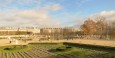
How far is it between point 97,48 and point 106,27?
43.3 meters

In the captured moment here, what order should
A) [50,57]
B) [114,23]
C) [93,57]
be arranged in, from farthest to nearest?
[114,23], [50,57], [93,57]

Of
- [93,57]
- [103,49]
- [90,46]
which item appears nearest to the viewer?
[93,57]

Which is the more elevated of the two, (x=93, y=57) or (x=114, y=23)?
(x=114, y=23)

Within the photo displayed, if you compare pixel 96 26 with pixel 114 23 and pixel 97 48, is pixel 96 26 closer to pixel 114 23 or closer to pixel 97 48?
pixel 114 23

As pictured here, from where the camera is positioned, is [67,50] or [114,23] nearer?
[67,50]

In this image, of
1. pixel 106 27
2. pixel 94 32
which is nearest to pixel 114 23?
pixel 106 27

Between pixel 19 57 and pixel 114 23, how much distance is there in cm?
5349

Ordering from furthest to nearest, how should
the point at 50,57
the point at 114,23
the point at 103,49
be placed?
the point at 114,23
the point at 103,49
the point at 50,57

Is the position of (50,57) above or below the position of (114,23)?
below

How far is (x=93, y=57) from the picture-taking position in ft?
61.7

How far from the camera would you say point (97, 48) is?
86.9 ft

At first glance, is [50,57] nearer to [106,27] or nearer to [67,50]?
[67,50]

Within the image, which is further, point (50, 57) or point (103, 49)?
point (103, 49)

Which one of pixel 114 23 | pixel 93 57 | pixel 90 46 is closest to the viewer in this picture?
pixel 93 57
